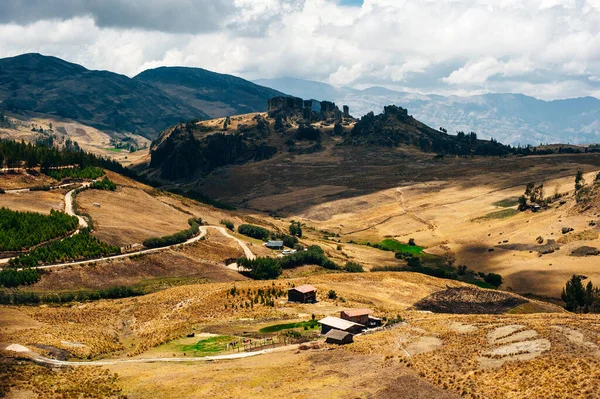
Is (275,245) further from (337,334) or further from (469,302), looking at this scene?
(337,334)

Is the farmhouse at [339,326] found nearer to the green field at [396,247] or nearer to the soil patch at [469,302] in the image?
the soil patch at [469,302]

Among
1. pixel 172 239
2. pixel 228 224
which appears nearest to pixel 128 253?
pixel 172 239

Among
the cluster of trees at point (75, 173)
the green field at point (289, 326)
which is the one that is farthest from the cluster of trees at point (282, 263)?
the cluster of trees at point (75, 173)

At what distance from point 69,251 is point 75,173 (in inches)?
2938

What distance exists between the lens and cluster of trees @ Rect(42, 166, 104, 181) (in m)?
169

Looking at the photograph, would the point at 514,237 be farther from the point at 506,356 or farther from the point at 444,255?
the point at 506,356

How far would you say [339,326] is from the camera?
62.8 metres

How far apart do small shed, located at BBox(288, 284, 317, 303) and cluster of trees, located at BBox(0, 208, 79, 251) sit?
5823 cm

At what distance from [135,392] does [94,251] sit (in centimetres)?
7055

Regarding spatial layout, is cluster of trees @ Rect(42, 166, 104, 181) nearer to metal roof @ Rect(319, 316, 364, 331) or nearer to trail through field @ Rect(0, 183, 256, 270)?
trail through field @ Rect(0, 183, 256, 270)

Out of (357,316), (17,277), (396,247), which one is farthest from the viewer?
(396,247)

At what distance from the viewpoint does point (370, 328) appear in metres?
67.2

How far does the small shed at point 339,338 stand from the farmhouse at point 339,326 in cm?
223

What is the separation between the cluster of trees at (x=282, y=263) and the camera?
4719 inches
